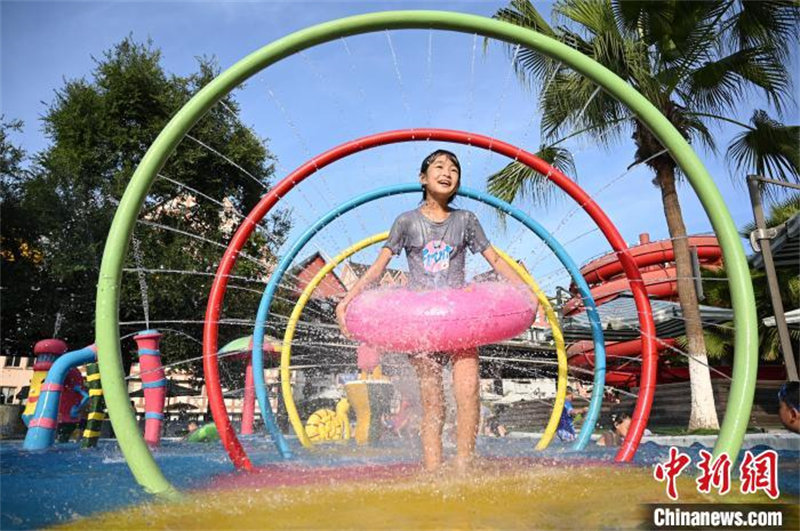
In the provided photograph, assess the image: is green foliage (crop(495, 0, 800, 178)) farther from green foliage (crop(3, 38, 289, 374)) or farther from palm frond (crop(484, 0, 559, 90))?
green foliage (crop(3, 38, 289, 374))

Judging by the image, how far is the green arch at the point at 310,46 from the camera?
11.6ft

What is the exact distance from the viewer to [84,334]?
19359 millimetres

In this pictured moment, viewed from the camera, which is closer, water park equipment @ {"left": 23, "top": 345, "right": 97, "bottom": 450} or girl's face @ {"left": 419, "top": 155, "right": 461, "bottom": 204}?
girl's face @ {"left": 419, "top": 155, "right": 461, "bottom": 204}

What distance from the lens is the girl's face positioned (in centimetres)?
448

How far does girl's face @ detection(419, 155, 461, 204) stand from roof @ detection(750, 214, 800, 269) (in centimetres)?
629

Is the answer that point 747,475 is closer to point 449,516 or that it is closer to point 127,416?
point 449,516

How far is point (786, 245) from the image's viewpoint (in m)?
9.86

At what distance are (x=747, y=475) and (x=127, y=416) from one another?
3.48 m

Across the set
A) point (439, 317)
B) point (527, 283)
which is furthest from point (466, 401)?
point (527, 283)

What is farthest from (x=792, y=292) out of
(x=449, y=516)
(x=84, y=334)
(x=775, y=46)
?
(x=84, y=334)

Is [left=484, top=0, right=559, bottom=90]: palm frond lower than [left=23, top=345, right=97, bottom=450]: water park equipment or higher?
higher

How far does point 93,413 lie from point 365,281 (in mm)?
7156

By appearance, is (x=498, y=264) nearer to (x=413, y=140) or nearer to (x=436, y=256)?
(x=436, y=256)

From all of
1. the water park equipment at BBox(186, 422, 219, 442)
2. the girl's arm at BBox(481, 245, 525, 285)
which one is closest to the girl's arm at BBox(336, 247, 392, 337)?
the girl's arm at BBox(481, 245, 525, 285)
